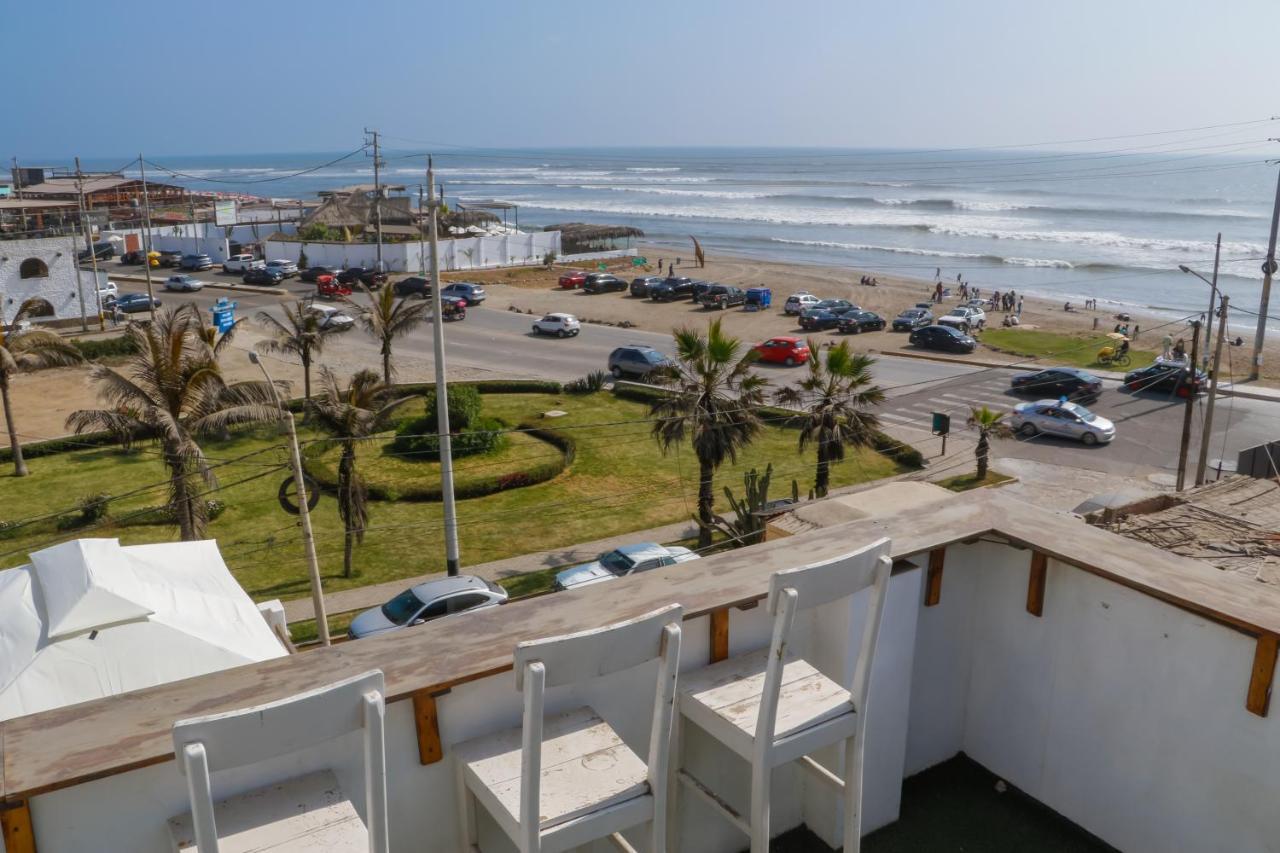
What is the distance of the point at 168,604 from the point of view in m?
9.72

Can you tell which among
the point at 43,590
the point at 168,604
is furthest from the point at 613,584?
the point at 43,590

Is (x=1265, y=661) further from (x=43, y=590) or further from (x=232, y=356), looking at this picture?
(x=232, y=356)

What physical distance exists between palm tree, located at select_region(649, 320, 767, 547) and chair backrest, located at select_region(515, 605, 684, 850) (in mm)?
16467

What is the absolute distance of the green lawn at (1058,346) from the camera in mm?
41469

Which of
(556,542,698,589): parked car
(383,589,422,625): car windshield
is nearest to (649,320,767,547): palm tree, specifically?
(556,542,698,589): parked car

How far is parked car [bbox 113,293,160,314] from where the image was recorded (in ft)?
163

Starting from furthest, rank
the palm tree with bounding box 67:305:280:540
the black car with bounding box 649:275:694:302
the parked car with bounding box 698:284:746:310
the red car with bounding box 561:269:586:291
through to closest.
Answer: the red car with bounding box 561:269:586:291 < the black car with bounding box 649:275:694:302 < the parked car with bounding box 698:284:746:310 < the palm tree with bounding box 67:305:280:540

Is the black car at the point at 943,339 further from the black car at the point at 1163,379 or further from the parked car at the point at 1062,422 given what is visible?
the parked car at the point at 1062,422

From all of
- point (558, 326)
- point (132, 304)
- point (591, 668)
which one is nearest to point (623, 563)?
point (591, 668)

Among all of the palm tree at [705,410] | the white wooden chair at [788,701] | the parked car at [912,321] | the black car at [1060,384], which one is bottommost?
the black car at [1060,384]

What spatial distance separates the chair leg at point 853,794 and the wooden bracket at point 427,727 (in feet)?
6.06

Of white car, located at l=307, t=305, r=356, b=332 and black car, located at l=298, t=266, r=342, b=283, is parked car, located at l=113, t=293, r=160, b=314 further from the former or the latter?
black car, located at l=298, t=266, r=342, b=283

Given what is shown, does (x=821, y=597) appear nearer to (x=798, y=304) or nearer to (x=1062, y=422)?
(x=1062, y=422)

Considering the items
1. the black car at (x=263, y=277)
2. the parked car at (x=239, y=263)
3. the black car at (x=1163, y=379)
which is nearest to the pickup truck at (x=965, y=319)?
the black car at (x=1163, y=379)
